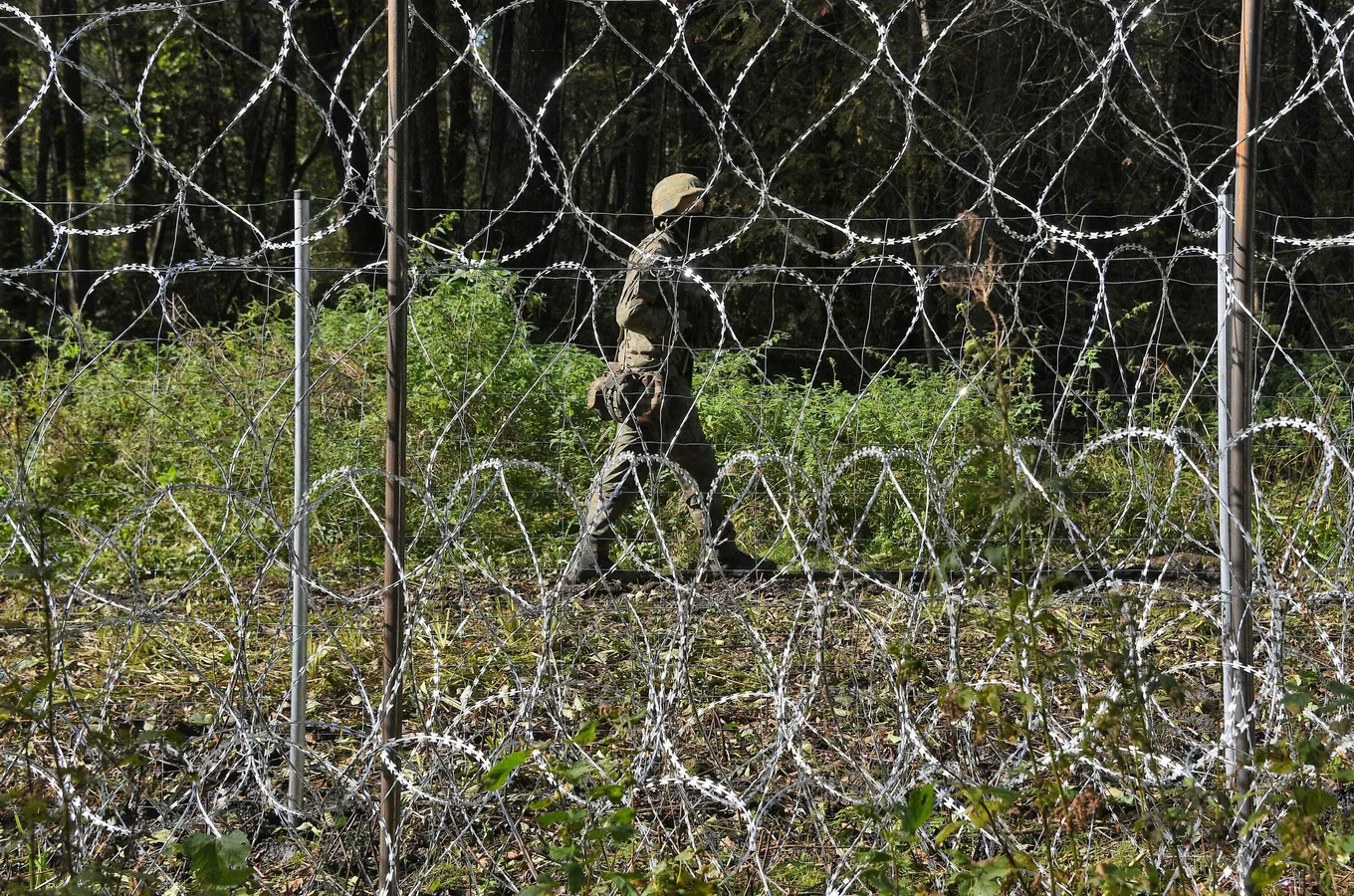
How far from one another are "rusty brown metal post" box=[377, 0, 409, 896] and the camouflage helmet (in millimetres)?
2183

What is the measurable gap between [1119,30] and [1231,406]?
0.89 m

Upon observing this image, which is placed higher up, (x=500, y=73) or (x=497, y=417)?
(x=500, y=73)

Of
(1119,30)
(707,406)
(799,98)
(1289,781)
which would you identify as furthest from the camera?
(799,98)

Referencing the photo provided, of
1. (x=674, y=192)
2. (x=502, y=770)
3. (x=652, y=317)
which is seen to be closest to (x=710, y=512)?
(x=652, y=317)

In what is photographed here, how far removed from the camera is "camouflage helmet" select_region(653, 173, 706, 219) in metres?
4.85

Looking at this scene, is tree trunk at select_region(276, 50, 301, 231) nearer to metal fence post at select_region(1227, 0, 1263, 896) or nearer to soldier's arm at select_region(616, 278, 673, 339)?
soldier's arm at select_region(616, 278, 673, 339)

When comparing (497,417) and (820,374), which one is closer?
(497,417)

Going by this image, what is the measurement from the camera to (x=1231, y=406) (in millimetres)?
2836

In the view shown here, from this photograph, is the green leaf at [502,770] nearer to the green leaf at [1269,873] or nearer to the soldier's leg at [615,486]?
the green leaf at [1269,873]

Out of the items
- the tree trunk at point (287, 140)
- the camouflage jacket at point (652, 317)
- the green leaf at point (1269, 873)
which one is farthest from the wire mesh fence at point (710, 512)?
the tree trunk at point (287, 140)

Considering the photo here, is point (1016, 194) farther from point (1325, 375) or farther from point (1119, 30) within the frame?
point (1119, 30)

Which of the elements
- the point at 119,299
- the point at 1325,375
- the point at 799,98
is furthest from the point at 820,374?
the point at 119,299

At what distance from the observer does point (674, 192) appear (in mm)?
4918

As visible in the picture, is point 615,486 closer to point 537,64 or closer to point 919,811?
point 919,811
